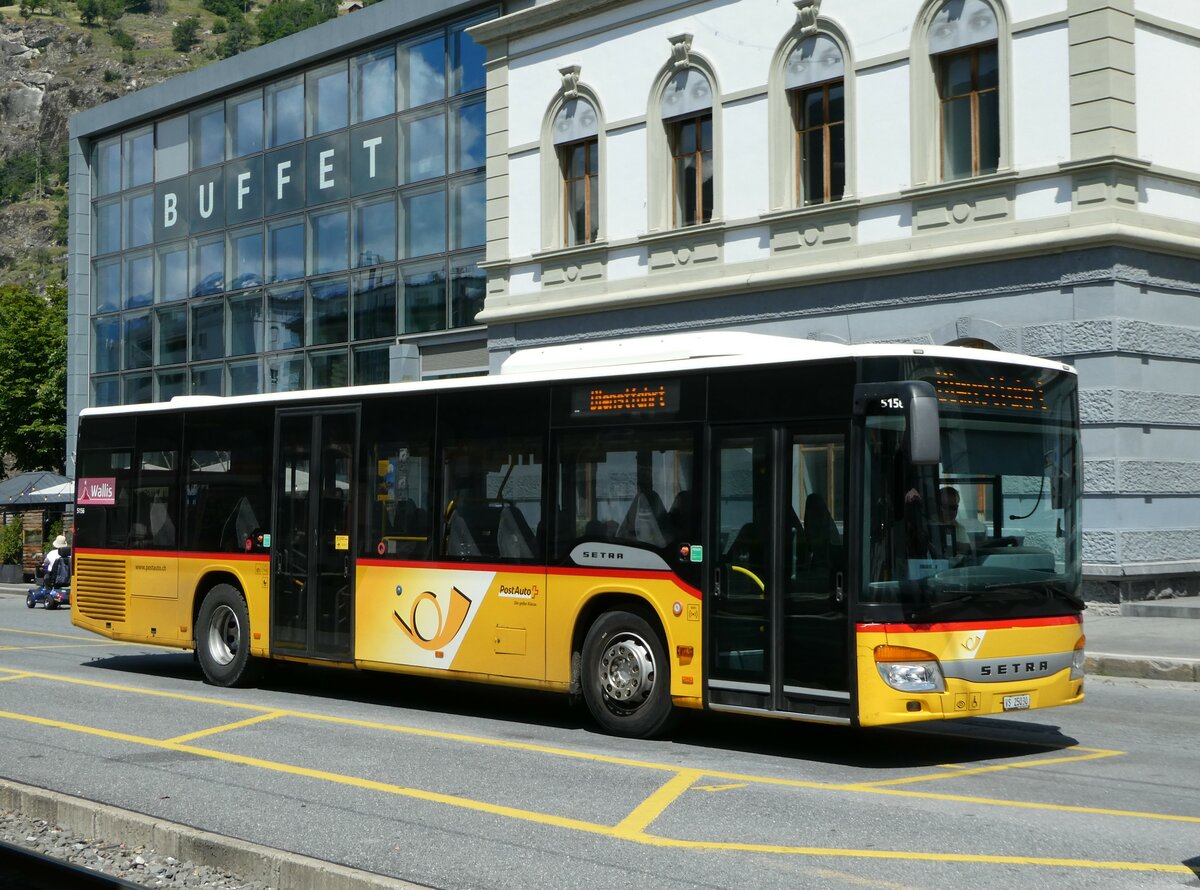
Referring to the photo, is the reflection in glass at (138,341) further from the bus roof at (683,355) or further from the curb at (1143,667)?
the curb at (1143,667)

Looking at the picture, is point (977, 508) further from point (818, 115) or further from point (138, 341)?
point (138, 341)

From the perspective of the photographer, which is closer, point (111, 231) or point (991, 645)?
point (991, 645)

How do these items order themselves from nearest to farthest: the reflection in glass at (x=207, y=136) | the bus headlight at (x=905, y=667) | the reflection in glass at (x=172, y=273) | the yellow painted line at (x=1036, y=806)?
the yellow painted line at (x=1036, y=806)
the bus headlight at (x=905, y=667)
the reflection in glass at (x=207, y=136)
the reflection in glass at (x=172, y=273)


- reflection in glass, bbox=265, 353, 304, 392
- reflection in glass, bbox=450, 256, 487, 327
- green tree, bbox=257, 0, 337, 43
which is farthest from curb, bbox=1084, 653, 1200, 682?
green tree, bbox=257, 0, 337, 43

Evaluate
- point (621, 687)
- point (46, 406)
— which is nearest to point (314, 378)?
point (621, 687)

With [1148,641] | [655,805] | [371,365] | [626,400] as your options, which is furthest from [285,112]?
[655,805]

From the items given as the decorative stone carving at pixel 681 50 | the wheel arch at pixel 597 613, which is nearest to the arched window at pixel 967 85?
the decorative stone carving at pixel 681 50

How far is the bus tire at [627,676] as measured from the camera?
1094cm

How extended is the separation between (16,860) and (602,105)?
68.8 feet

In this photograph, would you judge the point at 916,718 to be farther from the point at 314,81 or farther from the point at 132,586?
the point at 314,81

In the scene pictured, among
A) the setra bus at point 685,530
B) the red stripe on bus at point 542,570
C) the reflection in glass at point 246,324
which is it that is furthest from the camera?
the reflection in glass at point 246,324

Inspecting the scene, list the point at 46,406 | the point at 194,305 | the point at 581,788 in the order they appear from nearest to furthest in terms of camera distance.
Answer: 1. the point at 581,788
2. the point at 194,305
3. the point at 46,406

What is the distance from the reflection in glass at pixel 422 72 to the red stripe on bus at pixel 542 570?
19.9m

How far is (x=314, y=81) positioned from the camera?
114ft
